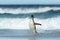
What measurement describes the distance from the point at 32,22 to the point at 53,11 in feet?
0.63

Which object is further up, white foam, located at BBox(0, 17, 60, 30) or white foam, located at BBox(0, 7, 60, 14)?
white foam, located at BBox(0, 7, 60, 14)

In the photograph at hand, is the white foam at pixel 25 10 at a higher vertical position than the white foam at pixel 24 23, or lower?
higher

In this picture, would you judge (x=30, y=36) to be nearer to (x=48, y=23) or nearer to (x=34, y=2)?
(x=48, y=23)

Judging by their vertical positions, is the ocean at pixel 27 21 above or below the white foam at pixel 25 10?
below

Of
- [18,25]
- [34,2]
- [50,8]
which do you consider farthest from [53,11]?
[18,25]

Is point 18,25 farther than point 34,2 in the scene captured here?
No

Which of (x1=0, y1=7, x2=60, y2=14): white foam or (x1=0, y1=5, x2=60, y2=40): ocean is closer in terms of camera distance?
(x1=0, y1=5, x2=60, y2=40): ocean

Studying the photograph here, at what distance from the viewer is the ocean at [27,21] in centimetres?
112

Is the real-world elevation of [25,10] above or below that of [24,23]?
above

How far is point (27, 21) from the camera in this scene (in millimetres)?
1177

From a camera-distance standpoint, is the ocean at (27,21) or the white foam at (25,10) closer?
the ocean at (27,21)

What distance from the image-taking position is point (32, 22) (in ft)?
3.84

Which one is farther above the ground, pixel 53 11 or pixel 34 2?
pixel 34 2

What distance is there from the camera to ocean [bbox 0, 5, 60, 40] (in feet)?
3.69
